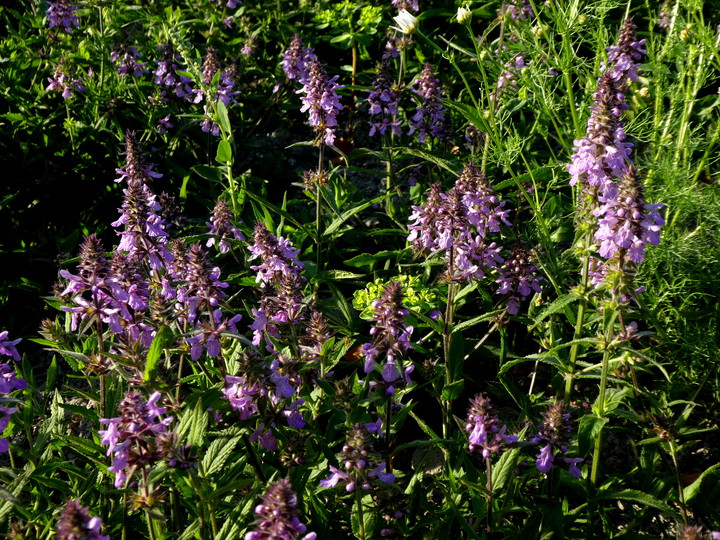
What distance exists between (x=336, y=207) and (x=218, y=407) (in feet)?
5.51

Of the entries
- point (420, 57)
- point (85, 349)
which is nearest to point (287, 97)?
point (420, 57)

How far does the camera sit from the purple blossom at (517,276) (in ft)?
9.43

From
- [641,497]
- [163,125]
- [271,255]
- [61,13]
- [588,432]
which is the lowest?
[641,497]

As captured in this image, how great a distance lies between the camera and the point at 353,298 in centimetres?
363

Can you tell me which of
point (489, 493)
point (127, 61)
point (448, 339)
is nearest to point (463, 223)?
point (448, 339)

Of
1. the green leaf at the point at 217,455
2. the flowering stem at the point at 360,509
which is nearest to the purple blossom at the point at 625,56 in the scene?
the flowering stem at the point at 360,509

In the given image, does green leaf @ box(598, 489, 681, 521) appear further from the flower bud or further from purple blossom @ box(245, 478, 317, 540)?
the flower bud

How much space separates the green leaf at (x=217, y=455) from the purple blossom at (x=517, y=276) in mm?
1328

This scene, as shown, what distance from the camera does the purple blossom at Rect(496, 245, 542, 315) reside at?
9.43 ft

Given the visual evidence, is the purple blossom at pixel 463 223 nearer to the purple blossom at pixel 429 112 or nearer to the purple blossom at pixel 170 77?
the purple blossom at pixel 429 112

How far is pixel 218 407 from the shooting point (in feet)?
6.92

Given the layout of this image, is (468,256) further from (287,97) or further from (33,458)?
(287,97)

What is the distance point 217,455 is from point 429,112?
2.61 metres

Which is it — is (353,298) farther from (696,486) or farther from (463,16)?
(696,486)
